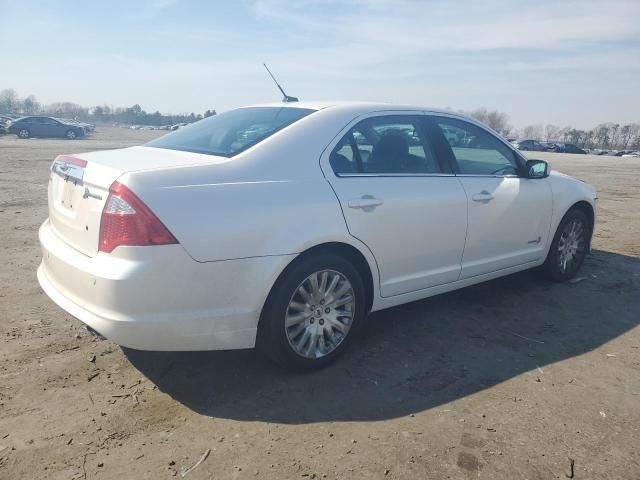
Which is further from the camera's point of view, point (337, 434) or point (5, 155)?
point (5, 155)

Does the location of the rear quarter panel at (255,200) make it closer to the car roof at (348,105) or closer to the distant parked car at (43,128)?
the car roof at (348,105)

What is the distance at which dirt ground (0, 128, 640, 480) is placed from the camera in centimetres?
256

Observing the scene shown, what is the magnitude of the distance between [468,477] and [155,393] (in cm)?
179

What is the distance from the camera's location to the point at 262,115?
12.6 ft

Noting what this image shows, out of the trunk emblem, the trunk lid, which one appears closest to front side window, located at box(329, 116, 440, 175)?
the trunk lid

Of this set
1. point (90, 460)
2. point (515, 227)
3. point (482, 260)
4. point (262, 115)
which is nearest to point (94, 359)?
point (90, 460)

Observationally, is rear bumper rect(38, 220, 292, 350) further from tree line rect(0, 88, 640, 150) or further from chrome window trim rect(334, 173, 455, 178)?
tree line rect(0, 88, 640, 150)

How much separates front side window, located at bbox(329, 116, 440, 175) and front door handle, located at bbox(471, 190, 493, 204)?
40 cm

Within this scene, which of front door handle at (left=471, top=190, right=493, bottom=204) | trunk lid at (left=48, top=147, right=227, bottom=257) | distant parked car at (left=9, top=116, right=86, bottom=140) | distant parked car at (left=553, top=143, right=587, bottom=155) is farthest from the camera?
distant parked car at (left=553, top=143, right=587, bottom=155)

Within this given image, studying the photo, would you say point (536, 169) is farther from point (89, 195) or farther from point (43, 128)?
point (43, 128)

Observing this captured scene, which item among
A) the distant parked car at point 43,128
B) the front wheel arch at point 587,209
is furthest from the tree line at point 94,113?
the front wheel arch at point 587,209

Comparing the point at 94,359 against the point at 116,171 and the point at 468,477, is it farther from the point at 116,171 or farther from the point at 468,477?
the point at 468,477

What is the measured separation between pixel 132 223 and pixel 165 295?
1.33 ft

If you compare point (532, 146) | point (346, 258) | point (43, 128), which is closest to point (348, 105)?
point (346, 258)
